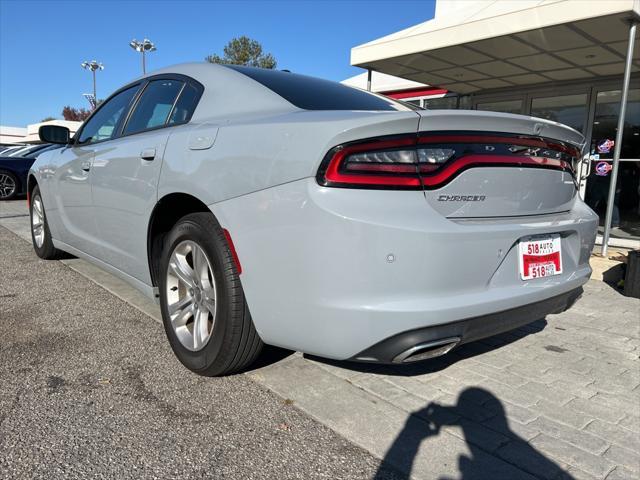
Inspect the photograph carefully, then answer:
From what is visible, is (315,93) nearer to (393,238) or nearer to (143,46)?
(393,238)

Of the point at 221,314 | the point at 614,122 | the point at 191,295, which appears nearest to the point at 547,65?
the point at 614,122

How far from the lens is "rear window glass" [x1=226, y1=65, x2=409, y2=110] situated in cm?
244

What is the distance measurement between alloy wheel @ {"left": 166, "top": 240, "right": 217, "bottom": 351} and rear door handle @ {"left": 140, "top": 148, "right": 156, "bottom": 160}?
Result: 21.7 inches

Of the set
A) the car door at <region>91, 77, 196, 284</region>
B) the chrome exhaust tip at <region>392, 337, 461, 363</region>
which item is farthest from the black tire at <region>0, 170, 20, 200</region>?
the chrome exhaust tip at <region>392, 337, 461, 363</region>

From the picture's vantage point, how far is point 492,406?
7.84 feet

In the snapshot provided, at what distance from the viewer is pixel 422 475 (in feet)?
5.93

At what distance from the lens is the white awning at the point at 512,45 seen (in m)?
5.63

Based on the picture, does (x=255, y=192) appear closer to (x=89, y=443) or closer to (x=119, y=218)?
(x=89, y=443)

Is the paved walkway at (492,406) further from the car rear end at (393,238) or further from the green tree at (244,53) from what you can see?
the green tree at (244,53)

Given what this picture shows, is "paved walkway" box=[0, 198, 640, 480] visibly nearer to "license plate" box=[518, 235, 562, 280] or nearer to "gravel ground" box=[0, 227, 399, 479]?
"gravel ground" box=[0, 227, 399, 479]

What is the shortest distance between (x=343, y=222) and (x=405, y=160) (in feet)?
1.10

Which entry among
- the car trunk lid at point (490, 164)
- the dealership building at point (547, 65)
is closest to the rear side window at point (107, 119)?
the car trunk lid at point (490, 164)

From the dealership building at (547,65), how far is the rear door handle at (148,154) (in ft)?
16.7

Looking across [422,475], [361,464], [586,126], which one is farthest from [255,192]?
[586,126]
